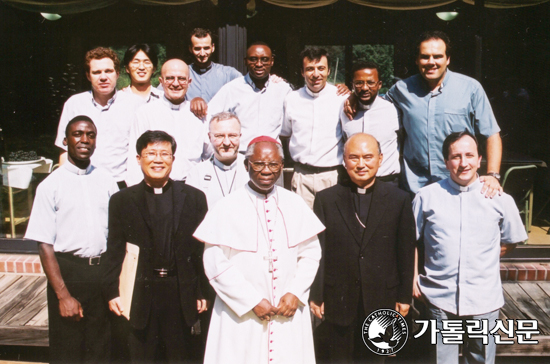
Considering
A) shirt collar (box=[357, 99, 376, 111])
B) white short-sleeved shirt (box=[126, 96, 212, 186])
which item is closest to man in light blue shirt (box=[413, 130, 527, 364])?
shirt collar (box=[357, 99, 376, 111])

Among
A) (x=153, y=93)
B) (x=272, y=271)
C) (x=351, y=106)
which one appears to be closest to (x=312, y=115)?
(x=351, y=106)

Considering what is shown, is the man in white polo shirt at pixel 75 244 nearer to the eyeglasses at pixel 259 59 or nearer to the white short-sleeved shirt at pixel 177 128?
the white short-sleeved shirt at pixel 177 128

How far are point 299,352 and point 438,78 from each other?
224cm

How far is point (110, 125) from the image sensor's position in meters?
4.34

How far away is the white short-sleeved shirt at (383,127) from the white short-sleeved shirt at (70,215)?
194 centimetres

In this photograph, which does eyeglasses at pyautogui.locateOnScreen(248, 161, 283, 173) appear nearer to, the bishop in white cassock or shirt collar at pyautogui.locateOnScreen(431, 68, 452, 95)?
the bishop in white cassock

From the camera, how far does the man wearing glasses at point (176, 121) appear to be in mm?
4273

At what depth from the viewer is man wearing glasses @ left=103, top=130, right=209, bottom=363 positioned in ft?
11.3

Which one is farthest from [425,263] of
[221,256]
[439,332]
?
[221,256]

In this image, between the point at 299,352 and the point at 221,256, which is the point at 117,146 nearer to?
the point at 221,256

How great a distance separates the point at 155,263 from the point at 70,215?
26.2 inches

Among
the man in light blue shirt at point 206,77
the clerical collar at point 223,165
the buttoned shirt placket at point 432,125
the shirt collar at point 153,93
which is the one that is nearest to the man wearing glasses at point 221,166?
the clerical collar at point 223,165

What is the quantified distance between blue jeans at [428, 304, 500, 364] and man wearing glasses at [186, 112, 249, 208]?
1.59 meters

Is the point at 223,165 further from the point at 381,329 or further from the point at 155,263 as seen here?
the point at 381,329
